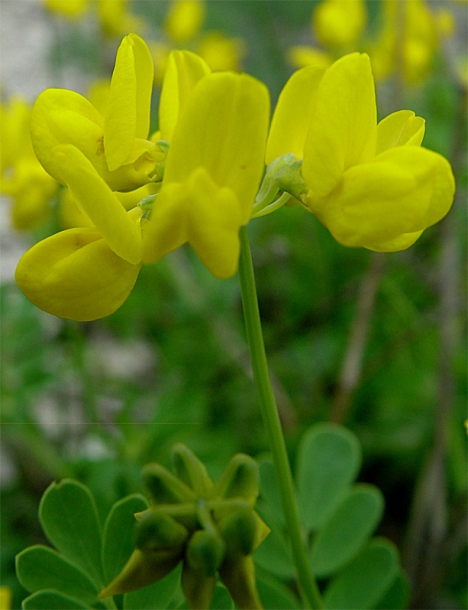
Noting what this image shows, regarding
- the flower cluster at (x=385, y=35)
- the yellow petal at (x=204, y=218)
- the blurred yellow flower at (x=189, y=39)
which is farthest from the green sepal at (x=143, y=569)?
the blurred yellow flower at (x=189, y=39)

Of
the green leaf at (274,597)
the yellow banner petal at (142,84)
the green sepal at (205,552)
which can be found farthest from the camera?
the green leaf at (274,597)

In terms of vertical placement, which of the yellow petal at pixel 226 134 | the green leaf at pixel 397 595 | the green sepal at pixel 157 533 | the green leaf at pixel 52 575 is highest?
the yellow petal at pixel 226 134

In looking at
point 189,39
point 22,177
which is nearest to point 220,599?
point 22,177

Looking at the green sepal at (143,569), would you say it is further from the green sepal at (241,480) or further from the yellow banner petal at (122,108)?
the yellow banner petal at (122,108)

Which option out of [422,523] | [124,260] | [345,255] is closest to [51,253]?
[124,260]

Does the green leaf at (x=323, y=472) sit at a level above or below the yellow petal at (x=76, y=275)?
below

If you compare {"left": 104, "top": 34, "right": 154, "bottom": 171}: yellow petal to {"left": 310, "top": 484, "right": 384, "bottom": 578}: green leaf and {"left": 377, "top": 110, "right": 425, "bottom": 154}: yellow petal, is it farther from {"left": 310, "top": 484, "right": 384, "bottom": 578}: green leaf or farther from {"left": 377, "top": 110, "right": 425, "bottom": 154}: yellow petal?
{"left": 310, "top": 484, "right": 384, "bottom": 578}: green leaf

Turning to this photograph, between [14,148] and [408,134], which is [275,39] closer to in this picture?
[14,148]
